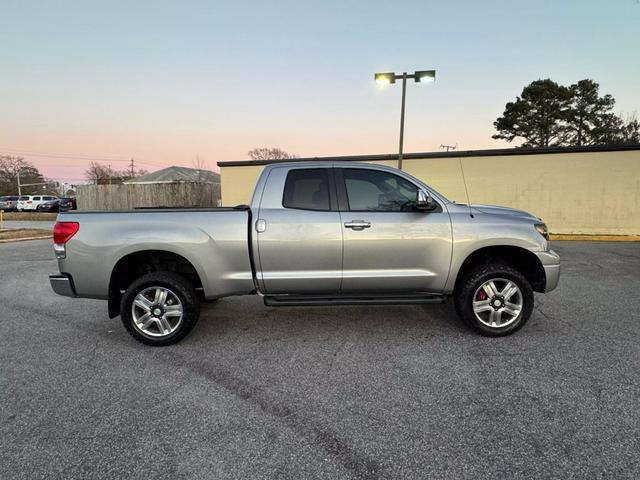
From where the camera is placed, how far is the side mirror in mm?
3520

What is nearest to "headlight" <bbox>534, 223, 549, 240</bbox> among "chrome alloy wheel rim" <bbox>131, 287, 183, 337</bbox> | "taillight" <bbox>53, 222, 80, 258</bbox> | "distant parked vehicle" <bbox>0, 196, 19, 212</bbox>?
"chrome alloy wheel rim" <bbox>131, 287, 183, 337</bbox>

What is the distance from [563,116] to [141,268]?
32645mm

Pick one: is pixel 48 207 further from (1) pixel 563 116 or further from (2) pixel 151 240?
(1) pixel 563 116

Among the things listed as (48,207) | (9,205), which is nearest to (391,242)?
(48,207)

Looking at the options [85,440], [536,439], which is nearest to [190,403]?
[85,440]

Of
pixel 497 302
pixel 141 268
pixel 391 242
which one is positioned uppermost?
pixel 391 242

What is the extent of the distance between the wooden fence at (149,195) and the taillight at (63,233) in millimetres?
19872

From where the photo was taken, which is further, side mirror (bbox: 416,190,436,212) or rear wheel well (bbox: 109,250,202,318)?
rear wheel well (bbox: 109,250,202,318)

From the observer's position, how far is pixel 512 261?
4.16 m

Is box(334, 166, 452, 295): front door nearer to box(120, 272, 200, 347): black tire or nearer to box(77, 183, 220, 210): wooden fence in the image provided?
box(120, 272, 200, 347): black tire

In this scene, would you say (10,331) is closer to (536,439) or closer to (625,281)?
(536,439)

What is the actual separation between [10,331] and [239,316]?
275 centimetres

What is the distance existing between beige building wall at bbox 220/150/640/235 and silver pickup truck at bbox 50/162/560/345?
9.75 m

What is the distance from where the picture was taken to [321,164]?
3896 mm
